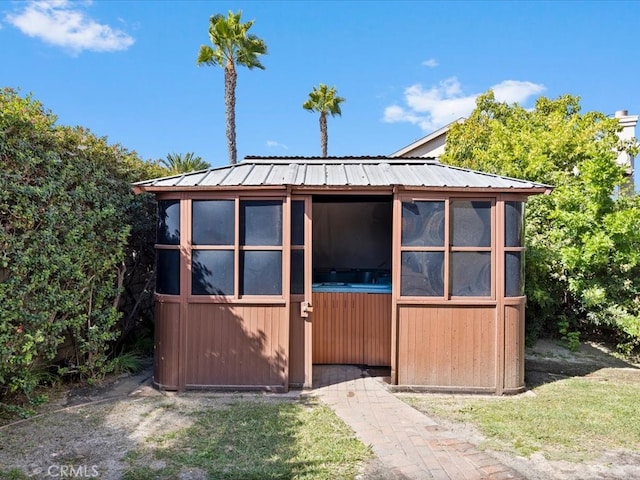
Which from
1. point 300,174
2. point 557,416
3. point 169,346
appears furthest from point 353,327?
point 557,416

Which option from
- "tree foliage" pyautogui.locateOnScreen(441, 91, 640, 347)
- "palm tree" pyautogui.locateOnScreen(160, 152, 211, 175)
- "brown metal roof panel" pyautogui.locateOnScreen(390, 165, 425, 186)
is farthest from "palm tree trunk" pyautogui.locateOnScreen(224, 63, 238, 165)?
"brown metal roof panel" pyautogui.locateOnScreen(390, 165, 425, 186)

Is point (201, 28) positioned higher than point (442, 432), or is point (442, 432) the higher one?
point (201, 28)

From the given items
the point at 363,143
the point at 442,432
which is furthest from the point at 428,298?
the point at 363,143

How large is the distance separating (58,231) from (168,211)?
1.05 m

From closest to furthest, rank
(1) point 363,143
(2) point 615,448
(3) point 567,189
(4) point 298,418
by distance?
(2) point 615,448 < (4) point 298,418 < (3) point 567,189 < (1) point 363,143

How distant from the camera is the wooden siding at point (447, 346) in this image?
419 cm

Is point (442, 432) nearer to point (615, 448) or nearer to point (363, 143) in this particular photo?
point (615, 448)

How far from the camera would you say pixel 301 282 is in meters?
4.27

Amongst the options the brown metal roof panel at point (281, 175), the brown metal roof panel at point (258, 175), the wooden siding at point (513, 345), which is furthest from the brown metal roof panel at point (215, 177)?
the wooden siding at point (513, 345)

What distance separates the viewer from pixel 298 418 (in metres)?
3.47

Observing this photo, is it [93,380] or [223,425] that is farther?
[93,380]

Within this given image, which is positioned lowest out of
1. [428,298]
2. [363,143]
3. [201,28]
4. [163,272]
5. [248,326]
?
[248,326]

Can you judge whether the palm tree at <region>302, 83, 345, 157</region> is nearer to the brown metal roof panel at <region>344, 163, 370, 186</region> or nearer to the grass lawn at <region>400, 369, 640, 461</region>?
the brown metal roof panel at <region>344, 163, 370, 186</region>

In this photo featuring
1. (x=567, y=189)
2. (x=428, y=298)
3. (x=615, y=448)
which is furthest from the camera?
(x=567, y=189)
